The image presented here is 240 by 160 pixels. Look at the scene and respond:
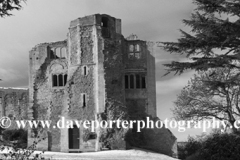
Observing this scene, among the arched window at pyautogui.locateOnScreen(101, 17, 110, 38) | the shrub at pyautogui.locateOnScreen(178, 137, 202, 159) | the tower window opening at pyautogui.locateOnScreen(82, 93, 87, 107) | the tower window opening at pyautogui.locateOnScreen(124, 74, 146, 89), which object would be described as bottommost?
the shrub at pyautogui.locateOnScreen(178, 137, 202, 159)

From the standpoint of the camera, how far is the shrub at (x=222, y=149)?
63.8ft

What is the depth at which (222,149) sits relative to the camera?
19.7 m

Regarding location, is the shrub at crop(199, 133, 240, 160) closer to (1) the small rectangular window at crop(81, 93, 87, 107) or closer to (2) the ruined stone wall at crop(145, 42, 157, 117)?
(2) the ruined stone wall at crop(145, 42, 157, 117)

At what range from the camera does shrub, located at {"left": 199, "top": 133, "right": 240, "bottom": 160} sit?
19.4 meters

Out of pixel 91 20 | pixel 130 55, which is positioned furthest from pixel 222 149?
pixel 91 20

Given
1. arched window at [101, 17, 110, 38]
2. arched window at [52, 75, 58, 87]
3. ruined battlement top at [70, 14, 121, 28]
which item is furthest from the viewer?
arched window at [52, 75, 58, 87]

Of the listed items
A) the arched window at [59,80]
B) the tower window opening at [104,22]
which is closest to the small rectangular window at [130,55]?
the tower window opening at [104,22]

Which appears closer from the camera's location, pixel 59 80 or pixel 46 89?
pixel 59 80

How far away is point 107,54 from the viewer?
2856 cm

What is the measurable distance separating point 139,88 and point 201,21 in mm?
13909

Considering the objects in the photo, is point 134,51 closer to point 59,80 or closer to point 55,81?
point 59,80

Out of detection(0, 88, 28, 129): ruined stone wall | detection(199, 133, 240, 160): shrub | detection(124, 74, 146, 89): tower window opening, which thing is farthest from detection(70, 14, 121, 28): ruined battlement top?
detection(199, 133, 240, 160): shrub

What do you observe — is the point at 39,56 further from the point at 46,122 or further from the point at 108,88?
the point at 108,88

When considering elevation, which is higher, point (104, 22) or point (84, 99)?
point (104, 22)
